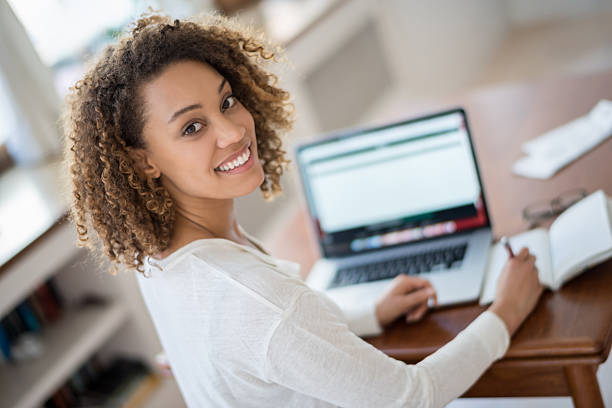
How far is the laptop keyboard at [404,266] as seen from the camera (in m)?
1.44

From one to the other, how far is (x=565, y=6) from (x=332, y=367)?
510 cm

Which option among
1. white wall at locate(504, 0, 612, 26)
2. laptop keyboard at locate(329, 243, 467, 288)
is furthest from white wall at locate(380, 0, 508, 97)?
laptop keyboard at locate(329, 243, 467, 288)

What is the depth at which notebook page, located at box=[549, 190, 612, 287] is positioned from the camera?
3.92ft

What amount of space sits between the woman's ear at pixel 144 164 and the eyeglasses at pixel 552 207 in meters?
0.83

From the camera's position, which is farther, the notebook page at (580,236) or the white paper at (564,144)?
the white paper at (564,144)

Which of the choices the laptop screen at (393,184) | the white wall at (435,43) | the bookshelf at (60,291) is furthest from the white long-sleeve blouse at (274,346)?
the white wall at (435,43)

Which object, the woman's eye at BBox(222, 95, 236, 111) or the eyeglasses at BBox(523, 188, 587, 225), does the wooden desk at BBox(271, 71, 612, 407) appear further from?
the woman's eye at BBox(222, 95, 236, 111)

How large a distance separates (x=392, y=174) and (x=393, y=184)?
0.02m

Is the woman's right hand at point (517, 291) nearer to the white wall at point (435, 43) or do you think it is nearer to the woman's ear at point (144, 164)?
the woman's ear at point (144, 164)

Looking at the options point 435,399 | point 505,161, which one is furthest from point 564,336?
point 505,161

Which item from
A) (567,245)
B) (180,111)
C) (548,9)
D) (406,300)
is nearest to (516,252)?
(567,245)

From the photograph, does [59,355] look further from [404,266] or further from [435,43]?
[435,43]

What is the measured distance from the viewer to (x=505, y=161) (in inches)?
69.3

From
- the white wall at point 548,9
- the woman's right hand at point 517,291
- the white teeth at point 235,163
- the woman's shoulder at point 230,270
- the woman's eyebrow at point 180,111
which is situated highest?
the woman's eyebrow at point 180,111
